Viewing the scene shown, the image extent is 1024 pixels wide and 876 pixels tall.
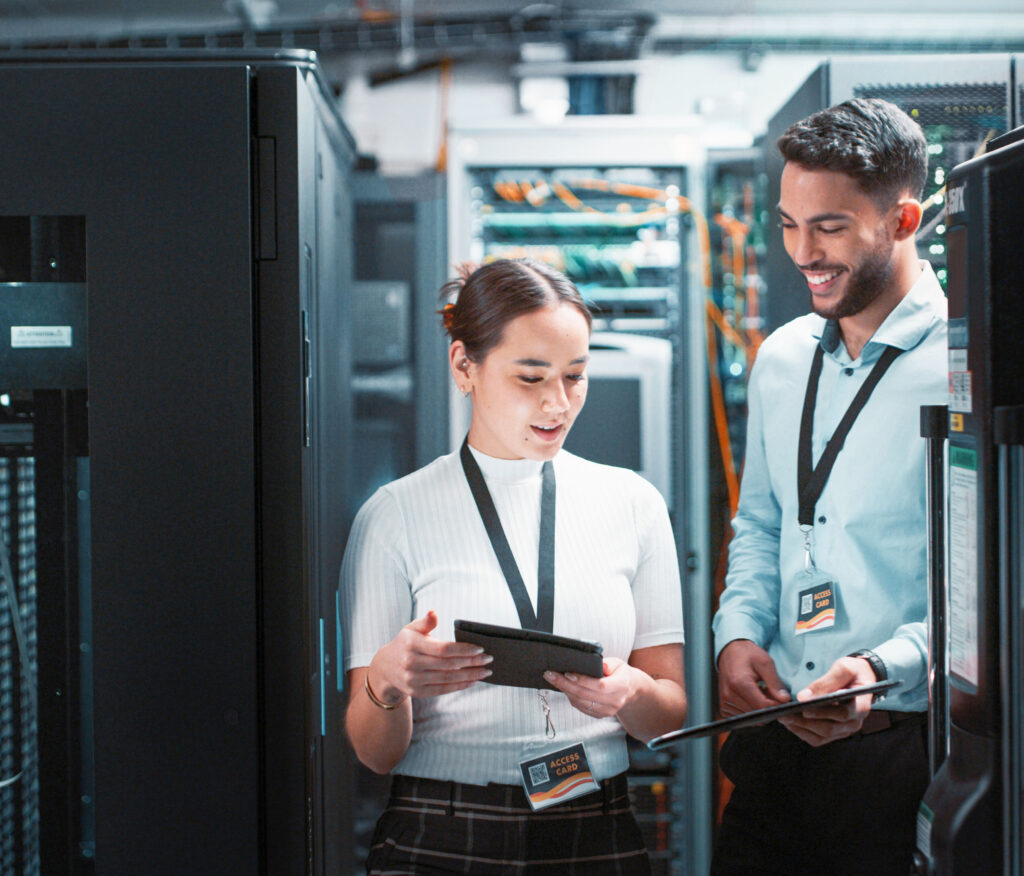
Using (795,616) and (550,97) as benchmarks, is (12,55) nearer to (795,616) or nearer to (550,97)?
(795,616)

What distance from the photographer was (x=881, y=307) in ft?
3.64

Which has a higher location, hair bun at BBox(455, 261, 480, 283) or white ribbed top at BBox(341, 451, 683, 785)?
hair bun at BBox(455, 261, 480, 283)

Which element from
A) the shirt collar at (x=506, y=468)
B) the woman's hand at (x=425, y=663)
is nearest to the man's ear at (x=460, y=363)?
the shirt collar at (x=506, y=468)

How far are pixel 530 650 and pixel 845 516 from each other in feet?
1.51

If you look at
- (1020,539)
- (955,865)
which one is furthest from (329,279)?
(955,865)

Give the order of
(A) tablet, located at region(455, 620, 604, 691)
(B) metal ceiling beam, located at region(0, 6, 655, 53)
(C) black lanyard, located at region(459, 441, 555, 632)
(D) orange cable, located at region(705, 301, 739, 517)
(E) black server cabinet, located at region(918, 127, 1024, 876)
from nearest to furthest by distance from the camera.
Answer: (E) black server cabinet, located at region(918, 127, 1024, 876), (A) tablet, located at region(455, 620, 604, 691), (C) black lanyard, located at region(459, 441, 555, 632), (D) orange cable, located at region(705, 301, 739, 517), (B) metal ceiling beam, located at region(0, 6, 655, 53)

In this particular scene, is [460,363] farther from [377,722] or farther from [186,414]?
[377,722]

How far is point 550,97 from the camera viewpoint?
2.47 meters

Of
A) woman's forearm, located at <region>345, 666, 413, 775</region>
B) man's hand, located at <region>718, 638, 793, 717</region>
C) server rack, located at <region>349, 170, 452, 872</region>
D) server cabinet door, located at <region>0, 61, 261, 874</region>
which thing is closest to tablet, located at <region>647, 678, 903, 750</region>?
man's hand, located at <region>718, 638, 793, 717</region>

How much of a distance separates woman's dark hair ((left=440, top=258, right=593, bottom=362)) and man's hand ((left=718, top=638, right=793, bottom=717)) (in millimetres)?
527

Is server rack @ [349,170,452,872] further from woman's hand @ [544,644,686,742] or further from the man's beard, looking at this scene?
the man's beard

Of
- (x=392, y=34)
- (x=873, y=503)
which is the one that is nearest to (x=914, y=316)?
(x=873, y=503)

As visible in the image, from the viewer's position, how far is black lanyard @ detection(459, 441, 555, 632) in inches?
42.9

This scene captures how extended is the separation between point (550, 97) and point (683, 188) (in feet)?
4.01
